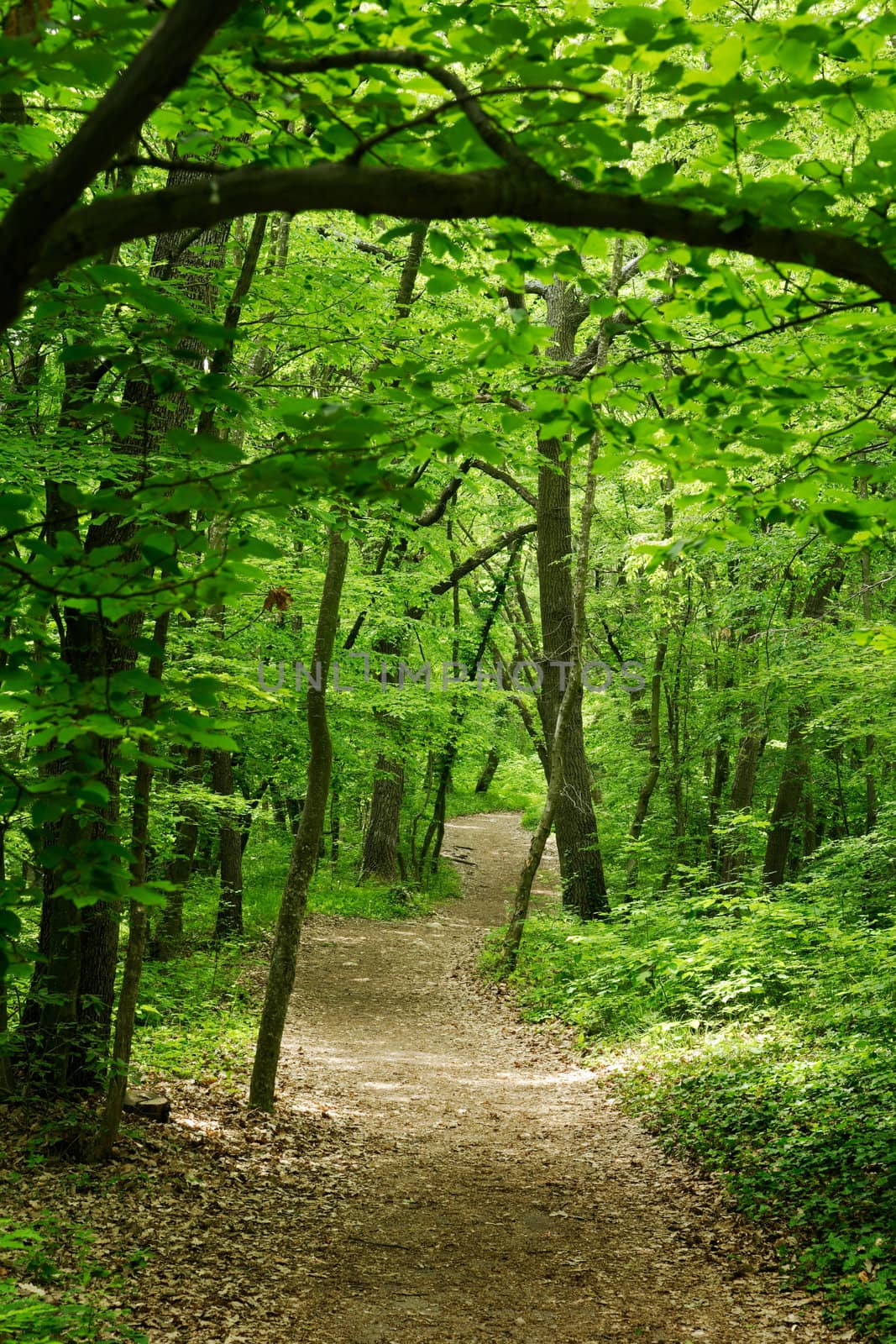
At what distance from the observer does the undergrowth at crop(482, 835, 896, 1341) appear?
4.71 m

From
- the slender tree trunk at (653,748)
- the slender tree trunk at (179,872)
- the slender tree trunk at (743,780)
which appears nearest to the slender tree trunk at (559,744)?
the slender tree trunk at (743,780)

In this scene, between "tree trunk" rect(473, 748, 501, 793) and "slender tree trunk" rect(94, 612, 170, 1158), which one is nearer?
"slender tree trunk" rect(94, 612, 170, 1158)

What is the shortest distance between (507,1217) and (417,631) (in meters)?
10.6

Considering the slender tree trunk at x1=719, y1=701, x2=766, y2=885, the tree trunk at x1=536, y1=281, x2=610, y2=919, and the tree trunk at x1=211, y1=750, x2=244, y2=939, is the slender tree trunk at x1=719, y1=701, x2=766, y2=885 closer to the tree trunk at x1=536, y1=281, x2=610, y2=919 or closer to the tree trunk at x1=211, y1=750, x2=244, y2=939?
the tree trunk at x1=536, y1=281, x2=610, y2=919

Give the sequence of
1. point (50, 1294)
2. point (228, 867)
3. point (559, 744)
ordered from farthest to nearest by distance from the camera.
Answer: point (228, 867), point (559, 744), point (50, 1294)

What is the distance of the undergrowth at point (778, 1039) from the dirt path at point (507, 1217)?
27 centimetres

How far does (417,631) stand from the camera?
15414mm

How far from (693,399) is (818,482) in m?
0.53

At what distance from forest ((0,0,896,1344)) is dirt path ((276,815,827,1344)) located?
4cm

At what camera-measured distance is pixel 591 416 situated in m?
2.97

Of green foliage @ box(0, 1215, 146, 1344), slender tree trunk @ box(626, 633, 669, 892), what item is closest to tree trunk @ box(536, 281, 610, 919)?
slender tree trunk @ box(626, 633, 669, 892)

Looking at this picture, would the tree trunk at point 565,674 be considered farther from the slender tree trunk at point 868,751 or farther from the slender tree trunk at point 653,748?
the slender tree trunk at point 868,751

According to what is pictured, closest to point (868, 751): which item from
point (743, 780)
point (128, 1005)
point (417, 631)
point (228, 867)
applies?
point (743, 780)

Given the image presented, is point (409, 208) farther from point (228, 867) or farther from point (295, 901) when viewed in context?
point (228, 867)
